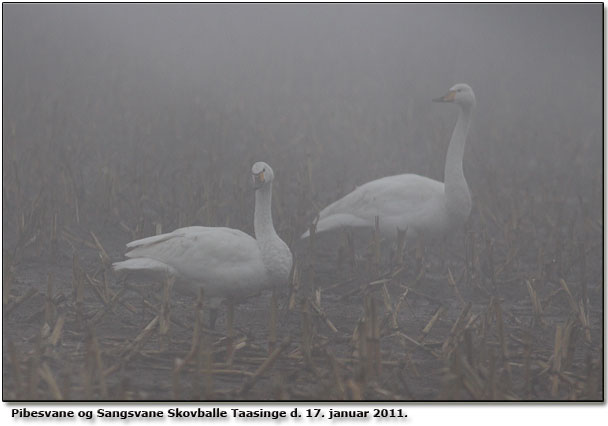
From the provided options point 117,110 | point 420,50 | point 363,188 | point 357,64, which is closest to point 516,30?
point 420,50

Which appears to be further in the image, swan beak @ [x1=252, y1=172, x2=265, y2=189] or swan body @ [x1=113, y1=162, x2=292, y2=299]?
swan beak @ [x1=252, y1=172, x2=265, y2=189]

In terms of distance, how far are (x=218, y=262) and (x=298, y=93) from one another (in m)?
10.0

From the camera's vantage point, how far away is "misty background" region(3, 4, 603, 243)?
385 inches

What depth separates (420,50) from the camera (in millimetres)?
19844

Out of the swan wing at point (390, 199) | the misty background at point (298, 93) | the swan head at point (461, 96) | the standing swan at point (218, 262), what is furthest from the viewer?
the misty background at point (298, 93)

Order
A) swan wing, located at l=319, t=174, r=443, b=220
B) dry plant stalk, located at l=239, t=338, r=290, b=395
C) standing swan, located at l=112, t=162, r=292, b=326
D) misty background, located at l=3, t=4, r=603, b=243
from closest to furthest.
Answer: dry plant stalk, located at l=239, t=338, r=290, b=395, standing swan, located at l=112, t=162, r=292, b=326, swan wing, located at l=319, t=174, r=443, b=220, misty background, located at l=3, t=4, r=603, b=243

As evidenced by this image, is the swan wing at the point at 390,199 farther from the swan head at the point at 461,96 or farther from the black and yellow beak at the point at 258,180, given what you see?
the black and yellow beak at the point at 258,180

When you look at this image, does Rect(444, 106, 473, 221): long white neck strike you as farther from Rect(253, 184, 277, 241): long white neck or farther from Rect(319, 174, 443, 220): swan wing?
Rect(253, 184, 277, 241): long white neck

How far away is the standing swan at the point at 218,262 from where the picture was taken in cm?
523

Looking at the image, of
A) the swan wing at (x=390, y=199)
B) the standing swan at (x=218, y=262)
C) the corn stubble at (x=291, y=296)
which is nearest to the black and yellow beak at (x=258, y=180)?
the standing swan at (x=218, y=262)

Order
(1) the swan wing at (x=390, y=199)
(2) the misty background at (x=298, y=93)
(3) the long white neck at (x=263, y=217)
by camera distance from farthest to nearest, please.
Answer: (2) the misty background at (x=298, y=93)
(1) the swan wing at (x=390, y=199)
(3) the long white neck at (x=263, y=217)

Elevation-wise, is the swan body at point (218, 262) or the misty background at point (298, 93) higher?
the misty background at point (298, 93)

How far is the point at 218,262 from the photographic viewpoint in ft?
17.2

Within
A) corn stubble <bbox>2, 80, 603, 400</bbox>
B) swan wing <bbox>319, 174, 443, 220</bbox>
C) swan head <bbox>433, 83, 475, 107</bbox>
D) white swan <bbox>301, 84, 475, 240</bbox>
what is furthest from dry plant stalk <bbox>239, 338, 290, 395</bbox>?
swan head <bbox>433, 83, 475, 107</bbox>
